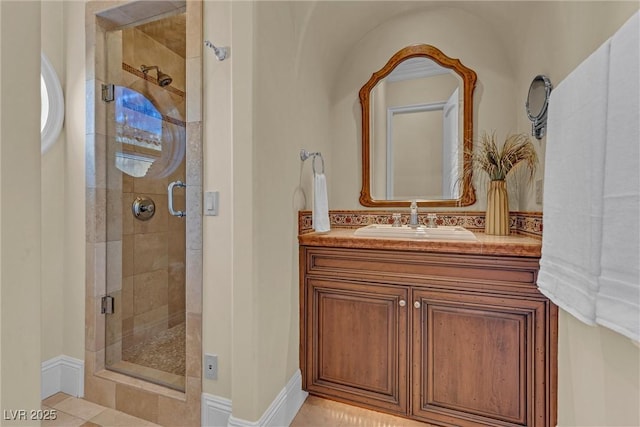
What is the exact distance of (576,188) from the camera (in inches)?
35.8

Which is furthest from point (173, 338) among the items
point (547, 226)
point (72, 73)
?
point (547, 226)

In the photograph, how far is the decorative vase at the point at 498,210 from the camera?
1.68 metres

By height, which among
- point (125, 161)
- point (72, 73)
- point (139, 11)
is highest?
point (139, 11)

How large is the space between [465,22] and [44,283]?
2914 millimetres

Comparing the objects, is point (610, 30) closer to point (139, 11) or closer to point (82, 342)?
point (139, 11)


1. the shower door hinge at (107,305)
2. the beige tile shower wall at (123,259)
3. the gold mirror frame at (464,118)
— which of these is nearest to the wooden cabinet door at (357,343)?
the beige tile shower wall at (123,259)

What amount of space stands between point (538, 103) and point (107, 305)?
2510 mm

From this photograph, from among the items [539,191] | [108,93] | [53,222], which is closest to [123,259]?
[53,222]

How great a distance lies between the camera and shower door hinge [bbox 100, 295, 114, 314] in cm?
175

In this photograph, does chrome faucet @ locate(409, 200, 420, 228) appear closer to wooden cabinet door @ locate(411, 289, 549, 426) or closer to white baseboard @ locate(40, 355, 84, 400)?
wooden cabinet door @ locate(411, 289, 549, 426)

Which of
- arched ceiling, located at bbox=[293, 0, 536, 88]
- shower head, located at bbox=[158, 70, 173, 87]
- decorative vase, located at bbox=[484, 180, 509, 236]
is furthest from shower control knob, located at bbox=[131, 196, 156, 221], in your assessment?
decorative vase, located at bbox=[484, 180, 509, 236]

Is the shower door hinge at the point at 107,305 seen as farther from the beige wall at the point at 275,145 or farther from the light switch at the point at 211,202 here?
the light switch at the point at 211,202

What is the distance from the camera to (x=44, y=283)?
5.70ft

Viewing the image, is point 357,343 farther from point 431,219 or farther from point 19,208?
point 19,208
